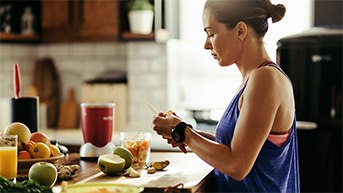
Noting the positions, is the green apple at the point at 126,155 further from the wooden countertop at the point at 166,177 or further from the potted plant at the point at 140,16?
the potted plant at the point at 140,16

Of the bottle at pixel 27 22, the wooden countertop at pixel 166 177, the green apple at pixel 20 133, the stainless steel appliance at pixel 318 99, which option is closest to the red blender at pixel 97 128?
the wooden countertop at pixel 166 177

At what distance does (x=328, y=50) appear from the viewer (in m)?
3.31

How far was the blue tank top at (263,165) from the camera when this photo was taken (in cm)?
172

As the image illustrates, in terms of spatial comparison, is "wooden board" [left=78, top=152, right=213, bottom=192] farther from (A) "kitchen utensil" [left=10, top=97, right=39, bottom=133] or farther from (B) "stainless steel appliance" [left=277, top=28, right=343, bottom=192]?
(B) "stainless steel appliance" [left=277, top=28, right=343, bottom=192]

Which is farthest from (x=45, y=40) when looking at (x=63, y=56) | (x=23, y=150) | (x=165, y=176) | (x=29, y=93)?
(x=165, y=176)

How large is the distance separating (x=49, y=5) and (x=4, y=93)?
3.15 feet

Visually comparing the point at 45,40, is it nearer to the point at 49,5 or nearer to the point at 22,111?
the point at 49,5

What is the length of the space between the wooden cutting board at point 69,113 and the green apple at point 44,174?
328 cm

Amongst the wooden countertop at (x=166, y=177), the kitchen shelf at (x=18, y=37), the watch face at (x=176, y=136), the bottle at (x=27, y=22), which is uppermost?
the bottle at (x=27, y=22)

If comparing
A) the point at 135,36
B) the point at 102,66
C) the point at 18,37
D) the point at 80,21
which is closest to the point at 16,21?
the point at 18,37

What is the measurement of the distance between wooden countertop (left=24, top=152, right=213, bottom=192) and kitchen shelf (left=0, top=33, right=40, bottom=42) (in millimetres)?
2765

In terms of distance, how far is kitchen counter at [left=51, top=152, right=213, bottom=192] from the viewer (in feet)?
5.32

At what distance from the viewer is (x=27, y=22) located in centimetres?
478

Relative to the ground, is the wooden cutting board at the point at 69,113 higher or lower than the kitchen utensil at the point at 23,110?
lower
